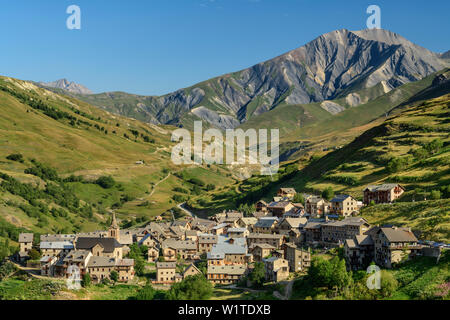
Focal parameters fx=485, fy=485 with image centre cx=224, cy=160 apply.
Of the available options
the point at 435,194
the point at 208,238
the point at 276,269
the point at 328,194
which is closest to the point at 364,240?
the point at 276,269

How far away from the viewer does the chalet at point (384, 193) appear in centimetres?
11512

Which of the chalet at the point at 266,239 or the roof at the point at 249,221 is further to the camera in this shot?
the roof at the point at 249,221

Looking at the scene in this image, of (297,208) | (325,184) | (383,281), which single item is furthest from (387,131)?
(383,281)

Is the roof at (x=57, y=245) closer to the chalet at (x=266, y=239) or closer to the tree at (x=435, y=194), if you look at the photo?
the chalet at (x=266, y=239)

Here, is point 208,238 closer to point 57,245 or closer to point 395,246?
point 57,245

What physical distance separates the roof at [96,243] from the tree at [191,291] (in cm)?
2506

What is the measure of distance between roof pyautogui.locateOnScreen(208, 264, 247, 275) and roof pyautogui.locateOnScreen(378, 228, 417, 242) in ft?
90.4

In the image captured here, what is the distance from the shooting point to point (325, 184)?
14925cm

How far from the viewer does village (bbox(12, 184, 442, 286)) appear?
80800 mm

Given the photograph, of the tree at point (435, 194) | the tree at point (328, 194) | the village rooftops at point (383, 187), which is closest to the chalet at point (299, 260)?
the tree at point (435, 194)

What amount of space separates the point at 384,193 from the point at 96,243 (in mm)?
67138

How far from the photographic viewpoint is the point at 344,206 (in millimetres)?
110750
